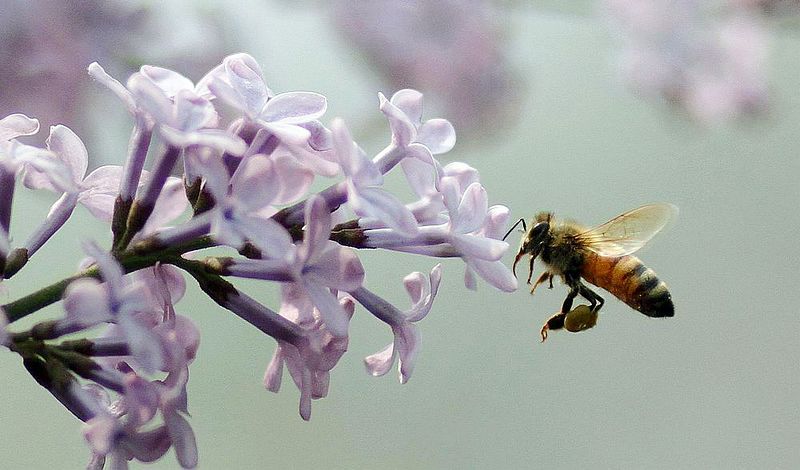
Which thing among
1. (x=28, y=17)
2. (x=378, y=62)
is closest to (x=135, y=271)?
(x=28, y=17)

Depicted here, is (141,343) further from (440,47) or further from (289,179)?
(440,47)

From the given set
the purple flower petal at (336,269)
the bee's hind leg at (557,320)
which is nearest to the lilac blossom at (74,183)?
the purple flower petal at (336,269)

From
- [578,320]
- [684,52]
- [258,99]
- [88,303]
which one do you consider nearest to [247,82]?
[258,99]

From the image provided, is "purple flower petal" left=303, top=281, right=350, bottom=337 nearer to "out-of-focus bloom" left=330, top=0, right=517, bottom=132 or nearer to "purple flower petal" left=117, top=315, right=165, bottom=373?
"purple flower petal" left=117, top=315, right=165, bottom=373

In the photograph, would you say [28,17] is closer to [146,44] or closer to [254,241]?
[146,44]

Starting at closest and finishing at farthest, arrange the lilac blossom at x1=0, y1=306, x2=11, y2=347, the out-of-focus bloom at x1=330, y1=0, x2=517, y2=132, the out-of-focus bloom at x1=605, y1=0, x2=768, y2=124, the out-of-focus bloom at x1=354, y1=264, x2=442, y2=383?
the lilac blossom at x1=0, y1=306, x2=11, y2=347 < the out-of-focus bloom at x1=354, y1=264, x2=442, y2=383 < the out-of-focus bloom at x1=330, y1=0, x2=517, y2=132 < the out-of-focus bloom at x1=605, y1=0, x2=768, y2=124

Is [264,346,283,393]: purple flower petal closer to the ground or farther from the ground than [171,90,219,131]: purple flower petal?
closer to the ground

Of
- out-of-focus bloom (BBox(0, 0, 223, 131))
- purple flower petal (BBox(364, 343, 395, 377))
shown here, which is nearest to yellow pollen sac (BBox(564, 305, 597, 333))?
purple flower petal (BBox(364, 343, 395, 377))
